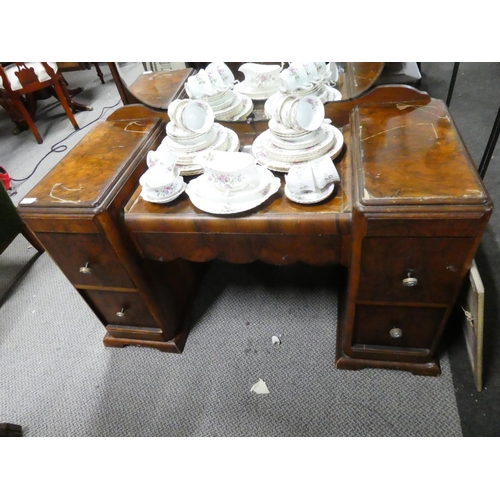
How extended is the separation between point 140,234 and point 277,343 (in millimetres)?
597

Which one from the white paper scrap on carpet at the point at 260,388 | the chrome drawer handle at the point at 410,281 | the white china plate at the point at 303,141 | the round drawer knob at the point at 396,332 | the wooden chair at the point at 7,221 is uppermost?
the white china plate at the point at 303,141

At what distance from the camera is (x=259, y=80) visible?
43.9 inches

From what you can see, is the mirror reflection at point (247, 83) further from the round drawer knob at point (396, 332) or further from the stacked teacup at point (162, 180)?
the round drawer knob at point (396, 332)

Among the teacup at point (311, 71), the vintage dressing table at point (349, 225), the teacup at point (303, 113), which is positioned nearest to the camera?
the vintage dressing table at point (349, 225)

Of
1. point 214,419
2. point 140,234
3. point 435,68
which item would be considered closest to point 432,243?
point 140,234

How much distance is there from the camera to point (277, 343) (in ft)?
4.02

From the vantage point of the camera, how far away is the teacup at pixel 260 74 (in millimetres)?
1101

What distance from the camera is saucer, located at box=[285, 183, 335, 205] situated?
2.66 ft

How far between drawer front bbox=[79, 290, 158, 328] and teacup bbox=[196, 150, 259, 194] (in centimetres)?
44

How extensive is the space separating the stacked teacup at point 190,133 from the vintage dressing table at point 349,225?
0.34 feet

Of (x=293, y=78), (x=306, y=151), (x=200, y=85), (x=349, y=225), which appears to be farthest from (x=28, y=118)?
(x=349, y=225)

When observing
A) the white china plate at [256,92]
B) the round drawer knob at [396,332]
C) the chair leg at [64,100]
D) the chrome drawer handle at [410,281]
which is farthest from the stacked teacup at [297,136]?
the chair leg at [64,100]

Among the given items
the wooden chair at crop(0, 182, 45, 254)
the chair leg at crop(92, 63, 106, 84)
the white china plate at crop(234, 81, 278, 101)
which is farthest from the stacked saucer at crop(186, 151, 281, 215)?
the chair leg at crop(92, 63, 106, 84)

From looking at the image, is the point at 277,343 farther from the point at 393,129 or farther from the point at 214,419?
the point at 393,129
